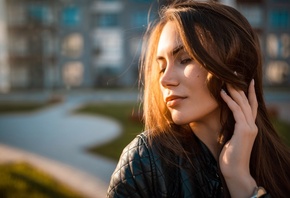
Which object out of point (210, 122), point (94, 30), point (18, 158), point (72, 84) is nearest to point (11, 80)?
point (72, 84)

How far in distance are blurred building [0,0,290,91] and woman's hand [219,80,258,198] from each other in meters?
32.8

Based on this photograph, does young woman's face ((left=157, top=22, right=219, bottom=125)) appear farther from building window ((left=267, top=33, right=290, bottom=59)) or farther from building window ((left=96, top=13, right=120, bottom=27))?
building window ((left=96, top=13, right=120, bottom=27))

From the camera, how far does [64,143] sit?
→ 952 cm

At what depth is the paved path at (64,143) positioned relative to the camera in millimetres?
6203

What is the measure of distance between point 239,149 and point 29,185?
14.5 feet

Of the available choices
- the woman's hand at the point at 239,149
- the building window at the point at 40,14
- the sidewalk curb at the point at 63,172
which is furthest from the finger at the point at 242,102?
the building window at the point at 40,14

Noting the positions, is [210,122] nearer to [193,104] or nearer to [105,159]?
[193,104]

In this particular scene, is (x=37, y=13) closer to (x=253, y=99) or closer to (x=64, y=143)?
(x=64, y=143)

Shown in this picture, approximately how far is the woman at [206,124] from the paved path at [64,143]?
145 inches

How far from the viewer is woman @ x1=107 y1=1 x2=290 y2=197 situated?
64.7 inches

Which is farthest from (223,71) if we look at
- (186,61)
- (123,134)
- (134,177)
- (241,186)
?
(123,134)

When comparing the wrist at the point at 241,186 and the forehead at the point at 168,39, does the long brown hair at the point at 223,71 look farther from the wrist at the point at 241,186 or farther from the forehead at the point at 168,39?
the wrist at the point at 241,186

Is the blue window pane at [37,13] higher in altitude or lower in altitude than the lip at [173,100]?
higher

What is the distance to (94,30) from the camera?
123 ft
